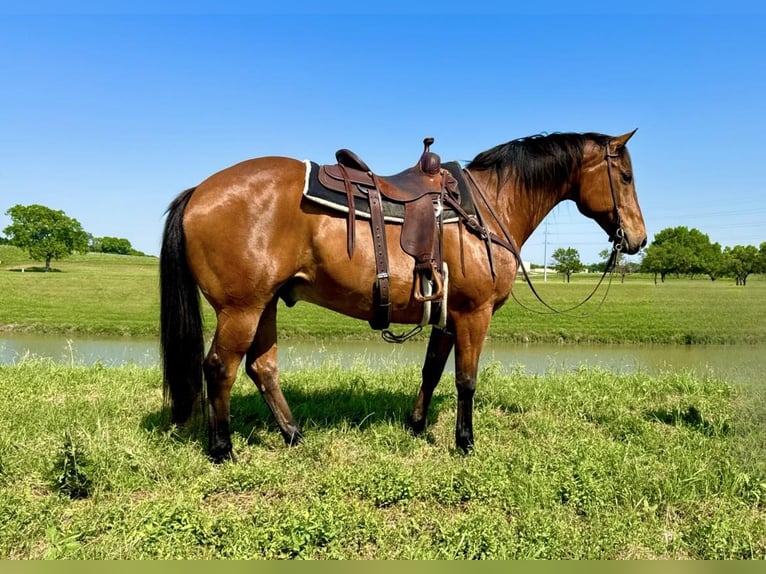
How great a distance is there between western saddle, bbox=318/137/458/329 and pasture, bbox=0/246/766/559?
118 cm

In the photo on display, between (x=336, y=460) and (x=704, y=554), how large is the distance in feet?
7.29

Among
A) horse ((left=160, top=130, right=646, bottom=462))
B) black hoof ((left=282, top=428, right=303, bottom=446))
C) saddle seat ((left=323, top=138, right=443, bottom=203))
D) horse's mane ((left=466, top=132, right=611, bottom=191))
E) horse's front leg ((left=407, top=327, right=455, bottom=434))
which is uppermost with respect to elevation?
horse's mane ((left=466, top=132, right=611, bottom=191))

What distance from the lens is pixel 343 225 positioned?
3.41 meters

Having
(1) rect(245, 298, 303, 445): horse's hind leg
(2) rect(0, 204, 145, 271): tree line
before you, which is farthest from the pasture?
(2) rect(0, 204, 145, 271): tree line

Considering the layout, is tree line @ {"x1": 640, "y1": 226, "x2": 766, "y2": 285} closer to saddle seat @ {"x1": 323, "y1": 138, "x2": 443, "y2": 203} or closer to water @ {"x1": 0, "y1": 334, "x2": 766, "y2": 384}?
water @ {"x1": 0, "y1": 334, "x2": 766, "y2": 384}

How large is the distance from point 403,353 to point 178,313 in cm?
833

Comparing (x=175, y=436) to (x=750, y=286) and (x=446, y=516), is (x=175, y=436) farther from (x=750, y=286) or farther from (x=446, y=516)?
(x=750, y=286)

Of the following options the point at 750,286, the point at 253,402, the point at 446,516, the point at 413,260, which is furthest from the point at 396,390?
the point at 750,286

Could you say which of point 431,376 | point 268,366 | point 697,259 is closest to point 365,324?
point 431,376

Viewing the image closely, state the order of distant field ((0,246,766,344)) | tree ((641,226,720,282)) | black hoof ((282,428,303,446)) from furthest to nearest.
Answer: tree ((641,226,720,282)) → distant field ((0,246,766,344)) → black hoof ((282,428,303,446))

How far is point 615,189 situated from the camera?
13.1 feet

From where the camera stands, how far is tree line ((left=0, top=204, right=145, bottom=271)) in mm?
47312

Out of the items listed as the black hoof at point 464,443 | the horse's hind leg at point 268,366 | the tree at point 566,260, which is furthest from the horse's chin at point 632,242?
the tree at point 566,260

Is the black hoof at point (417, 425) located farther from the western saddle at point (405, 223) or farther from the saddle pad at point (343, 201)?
the saddle pad at point (343, 201)
